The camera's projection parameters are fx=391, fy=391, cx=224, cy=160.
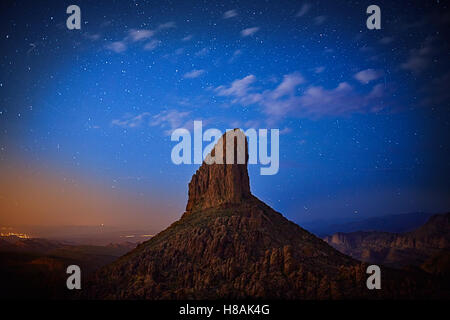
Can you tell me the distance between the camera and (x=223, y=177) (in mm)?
138000

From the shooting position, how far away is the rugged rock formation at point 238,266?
93062 millimetres

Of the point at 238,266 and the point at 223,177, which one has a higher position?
the point at 223,177

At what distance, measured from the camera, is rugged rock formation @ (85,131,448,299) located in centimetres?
9306

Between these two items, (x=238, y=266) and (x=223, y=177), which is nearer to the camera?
(x=238, y=266)

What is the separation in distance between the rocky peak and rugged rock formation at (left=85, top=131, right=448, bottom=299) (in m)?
0.73

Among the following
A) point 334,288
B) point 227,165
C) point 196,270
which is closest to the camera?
point 334,288

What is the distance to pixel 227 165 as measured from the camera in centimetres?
13912

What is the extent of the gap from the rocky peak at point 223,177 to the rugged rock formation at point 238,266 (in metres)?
0.73

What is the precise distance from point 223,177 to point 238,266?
4183 centimetres

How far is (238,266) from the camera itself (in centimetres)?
10250

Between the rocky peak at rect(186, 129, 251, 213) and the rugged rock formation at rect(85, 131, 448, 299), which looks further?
the rocky peak at rect(186, 129, 251, 213)

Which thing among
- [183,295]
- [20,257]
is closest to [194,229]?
[183,295]

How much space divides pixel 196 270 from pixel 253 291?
18495mm
